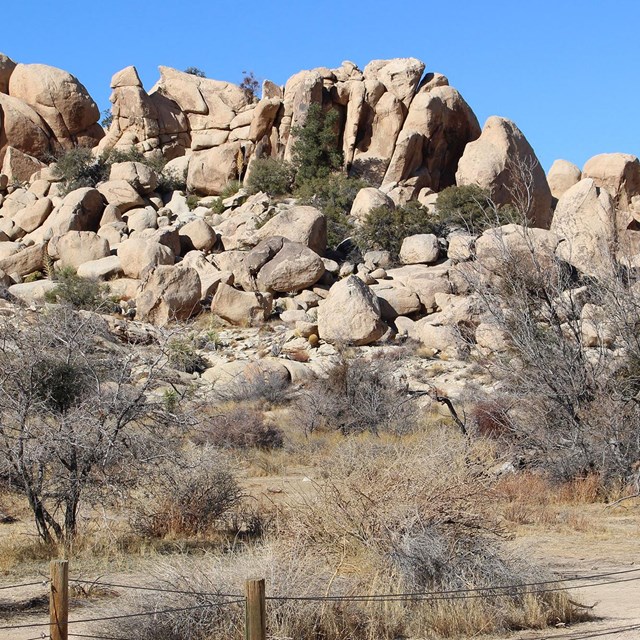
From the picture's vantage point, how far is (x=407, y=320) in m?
30.8

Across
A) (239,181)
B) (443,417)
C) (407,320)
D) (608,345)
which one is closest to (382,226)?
(407,320)

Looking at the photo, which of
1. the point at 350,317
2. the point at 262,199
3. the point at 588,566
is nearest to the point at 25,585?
the point at 588,566

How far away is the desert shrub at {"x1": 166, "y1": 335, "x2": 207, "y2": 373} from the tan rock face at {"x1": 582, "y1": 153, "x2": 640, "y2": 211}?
23602 millimetres

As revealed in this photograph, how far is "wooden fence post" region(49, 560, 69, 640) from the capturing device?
5.46 meters

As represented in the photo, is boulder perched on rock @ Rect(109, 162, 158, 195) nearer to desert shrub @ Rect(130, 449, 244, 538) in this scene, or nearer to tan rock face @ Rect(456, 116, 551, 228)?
tan rock face @ Rect(456, 116, 551, 228)

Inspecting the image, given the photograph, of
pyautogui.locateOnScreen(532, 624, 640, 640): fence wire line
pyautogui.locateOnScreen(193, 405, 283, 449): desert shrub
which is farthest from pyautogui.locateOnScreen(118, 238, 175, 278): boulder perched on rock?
pyautogui.locateOnScreen(532, 624, 640, 640): fence wire line

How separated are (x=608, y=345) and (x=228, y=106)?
38.8m

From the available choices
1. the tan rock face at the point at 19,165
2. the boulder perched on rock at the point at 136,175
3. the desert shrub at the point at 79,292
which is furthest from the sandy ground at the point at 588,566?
the tan rock face at the point at 19,165

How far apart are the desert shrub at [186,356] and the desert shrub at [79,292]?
3749 millimetres

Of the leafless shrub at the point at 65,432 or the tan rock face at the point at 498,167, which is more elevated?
the tan rock face at the point at 498,167

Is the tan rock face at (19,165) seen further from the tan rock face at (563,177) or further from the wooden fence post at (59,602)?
the wooden fence post at (59,602)

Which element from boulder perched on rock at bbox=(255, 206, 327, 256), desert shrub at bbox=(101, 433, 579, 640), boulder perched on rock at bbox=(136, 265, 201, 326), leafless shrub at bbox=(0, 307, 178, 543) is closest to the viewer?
desert shrub at bbox=(101, 433, 579, 640)

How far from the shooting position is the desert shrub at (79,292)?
30.9m

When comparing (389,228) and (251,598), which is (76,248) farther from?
(251,598)
